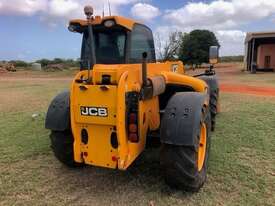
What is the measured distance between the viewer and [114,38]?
13.8 ft

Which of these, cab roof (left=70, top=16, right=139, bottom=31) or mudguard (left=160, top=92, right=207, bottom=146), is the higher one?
cab roof (left=70, top=16, right=139, bottom=31)

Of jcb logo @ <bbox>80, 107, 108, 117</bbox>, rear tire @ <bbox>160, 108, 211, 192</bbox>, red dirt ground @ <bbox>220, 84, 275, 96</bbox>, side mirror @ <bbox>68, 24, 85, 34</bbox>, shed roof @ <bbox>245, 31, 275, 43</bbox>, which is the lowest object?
red dirt ground @ <bbox>220, 84, 275, 96</bbox>

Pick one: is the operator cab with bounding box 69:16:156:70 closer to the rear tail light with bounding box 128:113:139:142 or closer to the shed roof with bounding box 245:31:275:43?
the rear tail light with bounding box 128:113:139:142

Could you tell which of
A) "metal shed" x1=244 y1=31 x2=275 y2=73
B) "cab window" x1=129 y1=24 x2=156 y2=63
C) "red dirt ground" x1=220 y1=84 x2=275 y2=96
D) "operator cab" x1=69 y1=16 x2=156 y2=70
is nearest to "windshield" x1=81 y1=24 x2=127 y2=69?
"operator cab" x1=69 y1=16 x2=156 y2=70

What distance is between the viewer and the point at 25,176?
466 cm

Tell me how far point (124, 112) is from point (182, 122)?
0.66 meters

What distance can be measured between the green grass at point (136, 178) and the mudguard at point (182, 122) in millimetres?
743

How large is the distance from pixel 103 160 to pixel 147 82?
1.03m

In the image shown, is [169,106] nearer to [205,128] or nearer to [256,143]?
[205,128]

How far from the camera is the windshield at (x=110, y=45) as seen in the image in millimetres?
4152

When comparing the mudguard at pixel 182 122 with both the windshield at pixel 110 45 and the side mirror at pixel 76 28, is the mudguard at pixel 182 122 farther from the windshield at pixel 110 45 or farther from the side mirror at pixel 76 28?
the side mirror at pixel 76 28

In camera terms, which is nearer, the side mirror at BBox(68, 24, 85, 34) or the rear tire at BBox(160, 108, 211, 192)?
the rear tire at BBox(160, 108, 211, 192)

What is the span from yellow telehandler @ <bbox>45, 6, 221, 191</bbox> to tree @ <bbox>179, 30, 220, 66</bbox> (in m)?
28.9

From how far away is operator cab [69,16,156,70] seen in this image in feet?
13.3
